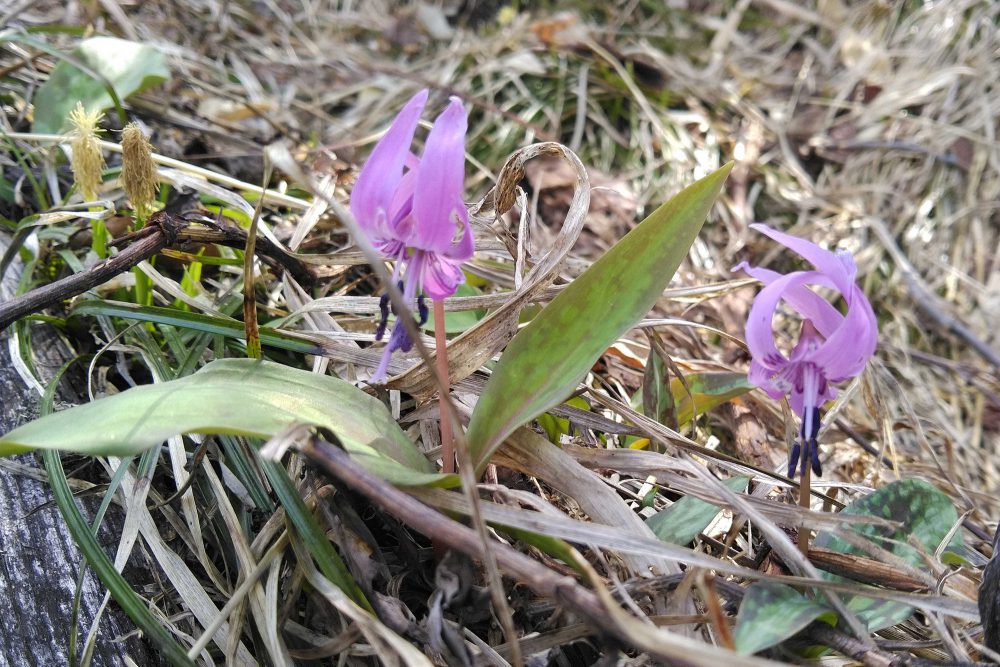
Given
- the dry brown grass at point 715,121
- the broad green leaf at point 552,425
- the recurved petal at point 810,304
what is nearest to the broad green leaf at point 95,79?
the dry brown grass at point 715,121

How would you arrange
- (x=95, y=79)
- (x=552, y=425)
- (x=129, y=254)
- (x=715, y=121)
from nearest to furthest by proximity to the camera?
(x=129, y=254), (x=552, y=425), (x=95, y=79), (x=715, y=121)

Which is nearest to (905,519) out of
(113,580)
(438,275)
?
(438,275)

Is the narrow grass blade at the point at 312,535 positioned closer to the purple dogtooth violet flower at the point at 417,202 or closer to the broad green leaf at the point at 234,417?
the broad green leaf at the point at 234,417

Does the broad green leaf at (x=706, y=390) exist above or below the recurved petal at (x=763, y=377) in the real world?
below

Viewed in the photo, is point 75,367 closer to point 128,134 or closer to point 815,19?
point 128,134

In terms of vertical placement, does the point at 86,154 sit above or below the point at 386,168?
below

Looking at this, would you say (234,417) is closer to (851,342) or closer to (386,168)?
(386,168)

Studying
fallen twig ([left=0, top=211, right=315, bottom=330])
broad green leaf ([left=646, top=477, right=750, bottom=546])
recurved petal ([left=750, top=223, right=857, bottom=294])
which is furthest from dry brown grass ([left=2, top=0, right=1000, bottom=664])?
recurved petal ([left=750, top=223, right=857, bottom=294])
